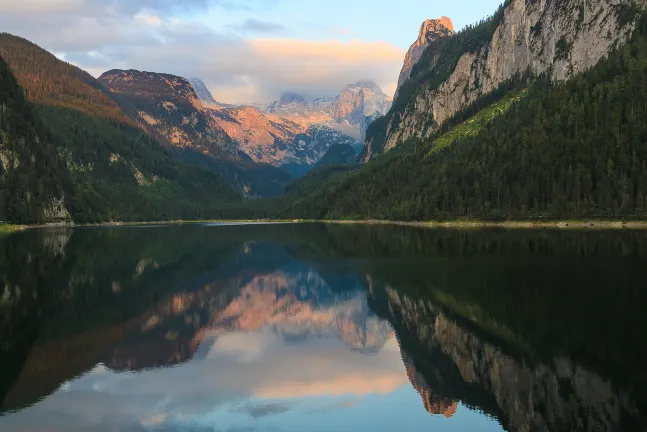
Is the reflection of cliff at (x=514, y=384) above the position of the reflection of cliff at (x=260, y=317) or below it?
above

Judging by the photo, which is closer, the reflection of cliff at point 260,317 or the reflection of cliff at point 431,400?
the reflection of cliff at point 431,400

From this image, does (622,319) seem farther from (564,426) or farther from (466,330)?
(564,426)

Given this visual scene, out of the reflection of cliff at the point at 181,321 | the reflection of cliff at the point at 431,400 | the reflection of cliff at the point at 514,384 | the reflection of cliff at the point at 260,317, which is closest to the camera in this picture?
the reflection of cliff at the point at 514,384

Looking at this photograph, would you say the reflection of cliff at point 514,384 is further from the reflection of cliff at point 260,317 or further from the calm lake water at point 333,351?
the reflection of cliff at point 260,317

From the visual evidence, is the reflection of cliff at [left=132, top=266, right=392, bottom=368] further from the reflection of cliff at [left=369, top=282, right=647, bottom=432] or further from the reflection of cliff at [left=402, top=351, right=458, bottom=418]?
the reflection of cliff at [left=402, top=351, right=458, bottom=418]

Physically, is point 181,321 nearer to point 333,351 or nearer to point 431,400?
point 333,351

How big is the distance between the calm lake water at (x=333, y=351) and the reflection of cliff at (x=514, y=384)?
0.11 meters

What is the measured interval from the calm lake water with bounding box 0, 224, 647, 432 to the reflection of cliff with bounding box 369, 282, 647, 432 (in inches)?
4.5

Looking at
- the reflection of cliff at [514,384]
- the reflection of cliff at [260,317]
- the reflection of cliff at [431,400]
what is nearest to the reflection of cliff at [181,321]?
the reflection of cliff at [260,317]

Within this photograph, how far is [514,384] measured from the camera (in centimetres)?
2867

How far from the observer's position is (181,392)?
29.8m

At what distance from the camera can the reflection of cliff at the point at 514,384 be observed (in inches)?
943

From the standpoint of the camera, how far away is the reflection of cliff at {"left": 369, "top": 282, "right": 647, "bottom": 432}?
23953 millimetres

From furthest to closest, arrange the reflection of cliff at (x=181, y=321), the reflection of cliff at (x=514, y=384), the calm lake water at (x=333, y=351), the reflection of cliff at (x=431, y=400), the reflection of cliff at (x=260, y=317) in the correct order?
the reflection of cliff at (x=260, y=317)
the reflection of cliff at (x=181, y=321)
the reflection of cliff at (x=431, y=400)
the calm lake water at (x=333, y=351)
the reflection of cliff at (x=514, y=384)
